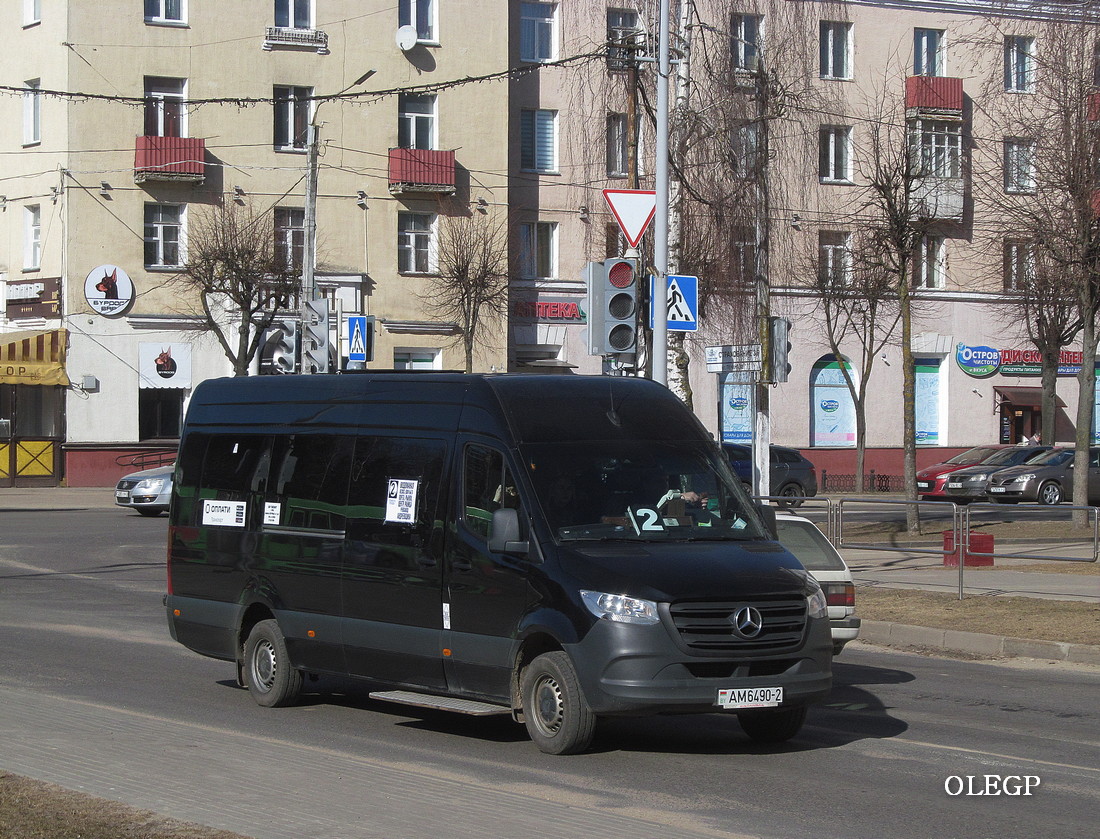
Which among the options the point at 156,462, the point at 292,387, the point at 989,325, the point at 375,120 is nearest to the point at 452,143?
the point at 375,120

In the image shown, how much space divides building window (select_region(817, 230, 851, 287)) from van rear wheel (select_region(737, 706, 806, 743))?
35682mm

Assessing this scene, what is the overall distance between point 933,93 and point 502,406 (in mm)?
41493

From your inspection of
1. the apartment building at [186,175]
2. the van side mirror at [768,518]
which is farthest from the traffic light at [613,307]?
the apartment building at [186,175]

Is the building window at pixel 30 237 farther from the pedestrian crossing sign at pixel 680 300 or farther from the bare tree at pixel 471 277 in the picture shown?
the pedestrian crossing sign at pixel 680 300

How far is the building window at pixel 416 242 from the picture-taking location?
1772 inches

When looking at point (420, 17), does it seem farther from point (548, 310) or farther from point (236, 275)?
point (236, 275)

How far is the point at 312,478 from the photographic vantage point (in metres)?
10.7

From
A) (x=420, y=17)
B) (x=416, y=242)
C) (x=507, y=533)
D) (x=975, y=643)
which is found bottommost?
A: (x=975, y=643)

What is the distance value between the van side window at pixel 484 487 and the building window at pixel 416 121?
120ft

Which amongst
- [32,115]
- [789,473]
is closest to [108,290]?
[32,115]

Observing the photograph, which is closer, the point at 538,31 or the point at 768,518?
the point at 768,518

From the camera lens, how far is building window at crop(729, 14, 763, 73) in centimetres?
2502

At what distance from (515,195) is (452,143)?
2775mm

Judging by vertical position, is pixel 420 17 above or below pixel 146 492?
above
